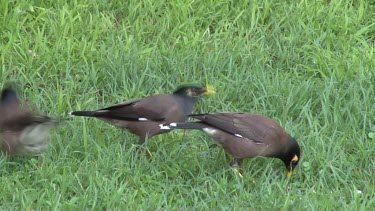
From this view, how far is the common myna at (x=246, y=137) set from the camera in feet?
24.6

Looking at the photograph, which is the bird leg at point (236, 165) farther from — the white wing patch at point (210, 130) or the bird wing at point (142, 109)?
the bird wing at point (142, 109)

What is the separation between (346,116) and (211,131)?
1.26m

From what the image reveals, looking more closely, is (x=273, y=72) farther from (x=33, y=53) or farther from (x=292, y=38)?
(x=33, y=53)

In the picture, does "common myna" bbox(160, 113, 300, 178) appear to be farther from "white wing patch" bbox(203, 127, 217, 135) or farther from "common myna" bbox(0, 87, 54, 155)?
"common myna" bbox(0, 87, 54, 155)

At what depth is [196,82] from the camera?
8891 mm

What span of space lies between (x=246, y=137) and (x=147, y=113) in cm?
85

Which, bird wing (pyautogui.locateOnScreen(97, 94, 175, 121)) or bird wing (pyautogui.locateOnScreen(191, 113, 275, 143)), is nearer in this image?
bird wing (pyautogui.locateOnScreen(191, 113, 275, 143))

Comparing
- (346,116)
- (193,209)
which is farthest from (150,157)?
(346,116)

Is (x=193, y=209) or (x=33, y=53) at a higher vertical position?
Answer: (x=33, y=53)

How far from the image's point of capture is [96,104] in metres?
8.49

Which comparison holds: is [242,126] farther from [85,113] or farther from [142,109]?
[85,113]

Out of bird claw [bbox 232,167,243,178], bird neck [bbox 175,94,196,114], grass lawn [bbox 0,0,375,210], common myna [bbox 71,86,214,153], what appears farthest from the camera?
bird neck [bbox 175,94,196,114]

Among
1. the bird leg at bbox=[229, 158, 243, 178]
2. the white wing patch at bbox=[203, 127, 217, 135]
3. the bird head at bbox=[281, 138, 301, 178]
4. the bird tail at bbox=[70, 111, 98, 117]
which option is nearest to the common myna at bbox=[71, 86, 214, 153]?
the bird tail at bbox=[70, 111, 98, 117]

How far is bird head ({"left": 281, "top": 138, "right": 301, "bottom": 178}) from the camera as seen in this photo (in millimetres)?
7453
